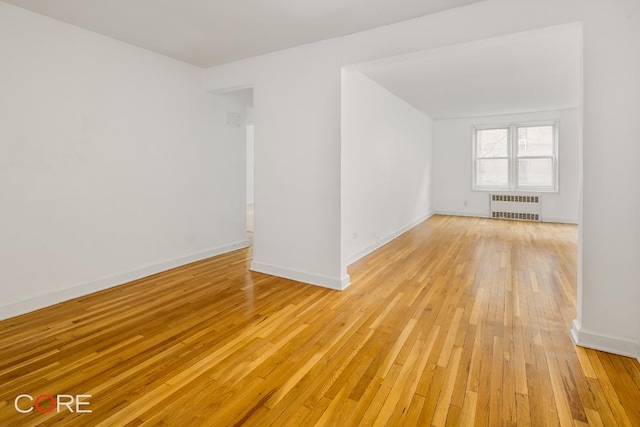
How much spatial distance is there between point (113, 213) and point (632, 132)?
485cm

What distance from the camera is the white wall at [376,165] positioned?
468 cm

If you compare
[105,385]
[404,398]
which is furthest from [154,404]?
[404,398]

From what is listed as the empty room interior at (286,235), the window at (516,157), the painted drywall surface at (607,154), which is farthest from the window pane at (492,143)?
the painted drywall surface at (607,154)

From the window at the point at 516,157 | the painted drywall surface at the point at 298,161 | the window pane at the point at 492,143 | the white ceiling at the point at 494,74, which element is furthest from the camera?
the window pane at the point at 492,143

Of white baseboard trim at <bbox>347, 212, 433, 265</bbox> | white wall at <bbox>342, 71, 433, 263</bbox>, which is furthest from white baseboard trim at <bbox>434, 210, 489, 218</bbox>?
white baseboard trim at <bbox>347, 212, 433, 265</bbox>

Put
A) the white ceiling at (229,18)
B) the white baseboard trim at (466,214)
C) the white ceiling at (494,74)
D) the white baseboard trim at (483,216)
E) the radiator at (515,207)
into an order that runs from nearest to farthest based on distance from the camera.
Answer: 1. the white ceiling at (229,18)
2. the white ceiling at (494,74)
3. the white baseboard trim at (483,216)
4. the radiator at (515,207)
5. the white baseboard trim at (466,214)

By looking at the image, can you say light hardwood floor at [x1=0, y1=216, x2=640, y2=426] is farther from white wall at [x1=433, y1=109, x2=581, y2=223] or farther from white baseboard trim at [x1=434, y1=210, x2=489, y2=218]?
white baseboard trim at [x1=434, y1=210, x2=489, y2=218]

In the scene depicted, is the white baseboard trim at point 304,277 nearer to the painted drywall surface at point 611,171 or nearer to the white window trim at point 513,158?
the painted drywall surface at point 611,171

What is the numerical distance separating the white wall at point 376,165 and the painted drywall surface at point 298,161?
18cm

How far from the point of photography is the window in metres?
8.42

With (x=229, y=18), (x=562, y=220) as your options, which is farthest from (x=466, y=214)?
(x=229, y=18)

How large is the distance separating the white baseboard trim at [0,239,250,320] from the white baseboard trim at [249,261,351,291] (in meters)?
1.00

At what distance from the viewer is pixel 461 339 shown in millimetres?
2574

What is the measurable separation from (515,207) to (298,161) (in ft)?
24.1
